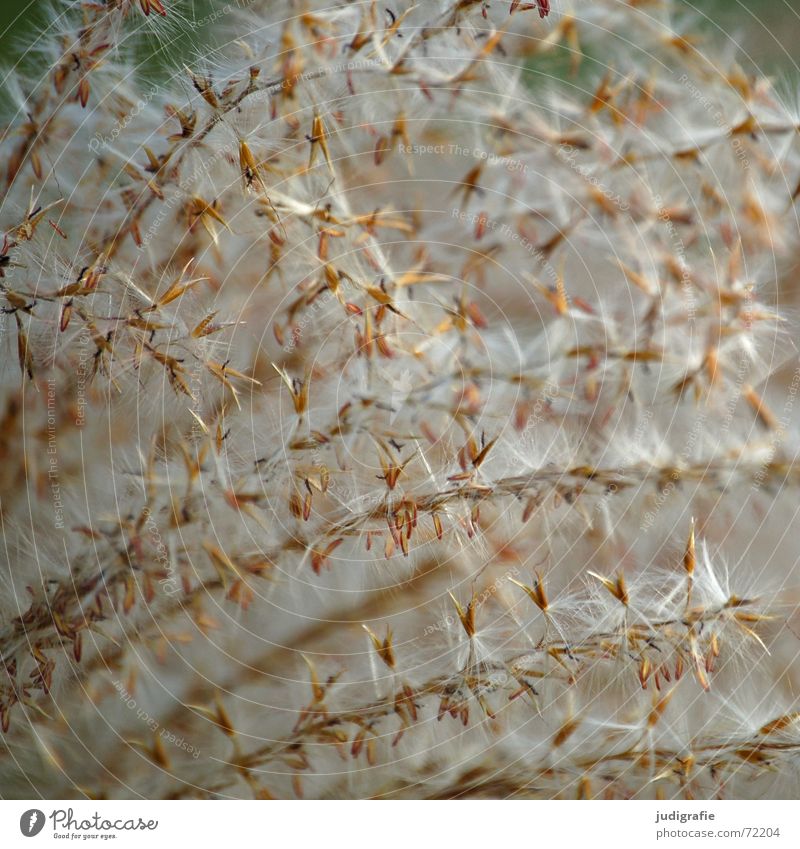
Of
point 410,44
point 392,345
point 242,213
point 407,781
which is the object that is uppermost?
point 410,44

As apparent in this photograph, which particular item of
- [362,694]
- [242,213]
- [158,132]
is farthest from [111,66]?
[362,694]

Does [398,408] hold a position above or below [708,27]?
below

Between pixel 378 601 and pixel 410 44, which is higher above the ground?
pixel 410 44

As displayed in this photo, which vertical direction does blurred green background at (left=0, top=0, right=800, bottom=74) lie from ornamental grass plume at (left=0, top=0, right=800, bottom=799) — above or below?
above

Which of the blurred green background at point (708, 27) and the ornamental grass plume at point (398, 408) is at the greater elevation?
the blurred green background at point (708, 27)

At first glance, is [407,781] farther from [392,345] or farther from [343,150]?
[343,150]

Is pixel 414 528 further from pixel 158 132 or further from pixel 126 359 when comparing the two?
pixel 158 132

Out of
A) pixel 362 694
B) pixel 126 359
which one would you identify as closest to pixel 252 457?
pixel 126 359
